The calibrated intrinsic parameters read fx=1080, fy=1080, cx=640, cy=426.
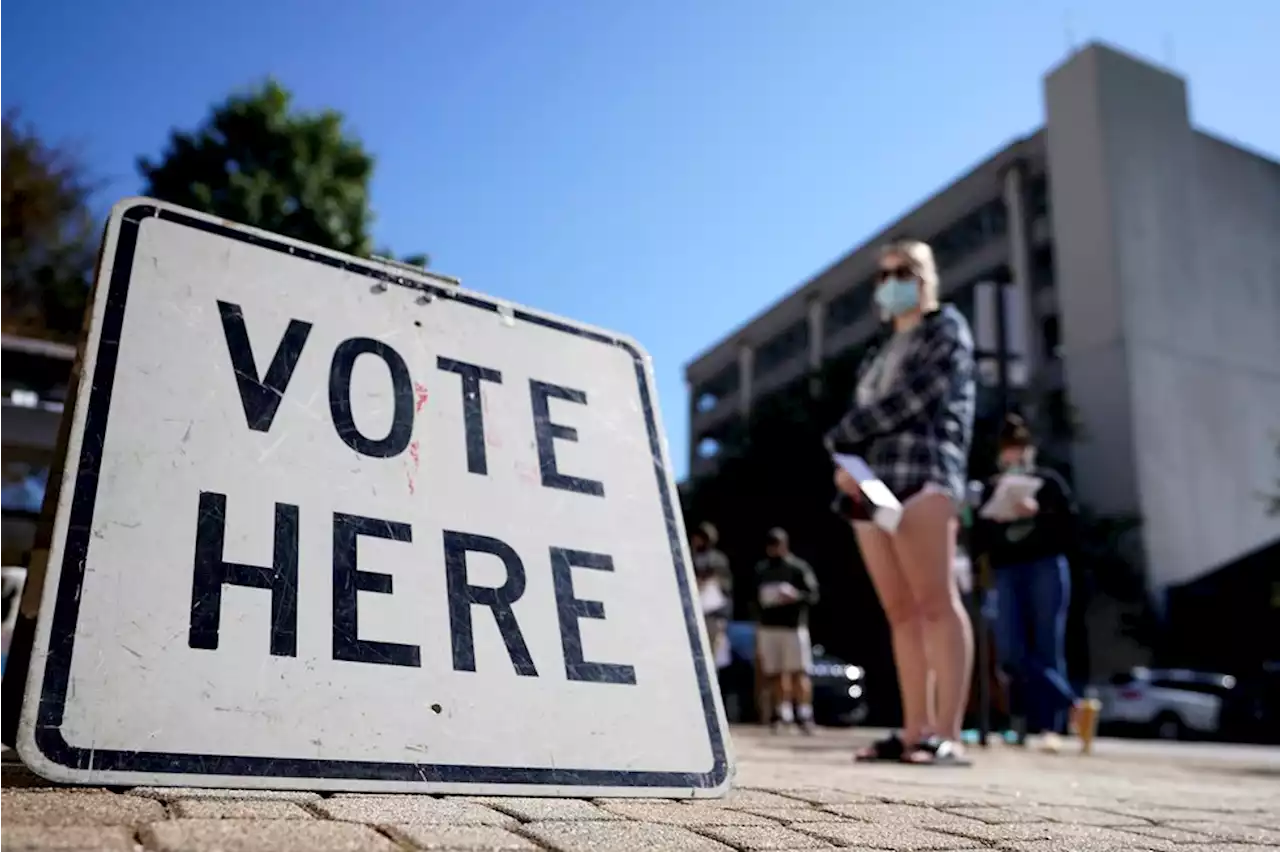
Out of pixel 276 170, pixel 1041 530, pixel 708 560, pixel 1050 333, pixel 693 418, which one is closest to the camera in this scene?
pixel 1041 530

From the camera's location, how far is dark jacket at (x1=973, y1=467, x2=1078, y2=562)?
18.7 ft

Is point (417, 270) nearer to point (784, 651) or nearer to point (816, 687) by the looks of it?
point (784, 651)

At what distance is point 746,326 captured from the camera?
49.0 metres

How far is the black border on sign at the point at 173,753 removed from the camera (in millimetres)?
1371

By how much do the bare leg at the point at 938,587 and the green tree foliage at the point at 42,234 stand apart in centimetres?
1214

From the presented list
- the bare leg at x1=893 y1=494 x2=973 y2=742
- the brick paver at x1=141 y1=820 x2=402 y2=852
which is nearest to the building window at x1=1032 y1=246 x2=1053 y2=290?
the bare leg at x1=893 y1=494 x2=973 y2=742

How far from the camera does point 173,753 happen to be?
1.41 metres

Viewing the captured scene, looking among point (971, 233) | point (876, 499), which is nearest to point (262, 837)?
point (876, 499)

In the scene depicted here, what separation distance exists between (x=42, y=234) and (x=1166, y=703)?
1753cm

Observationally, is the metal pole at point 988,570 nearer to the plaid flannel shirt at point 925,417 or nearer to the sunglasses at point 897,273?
the sunglasses at point 897,273

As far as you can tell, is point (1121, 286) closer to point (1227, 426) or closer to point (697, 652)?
point (1227, 426)

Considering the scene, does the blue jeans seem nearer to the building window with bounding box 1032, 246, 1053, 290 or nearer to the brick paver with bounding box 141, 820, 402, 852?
the brick paver with bounding box 141, 820, 402, 852

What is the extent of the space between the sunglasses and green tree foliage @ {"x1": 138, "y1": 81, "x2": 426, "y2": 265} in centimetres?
1562

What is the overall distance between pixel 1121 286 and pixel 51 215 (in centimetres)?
2527
